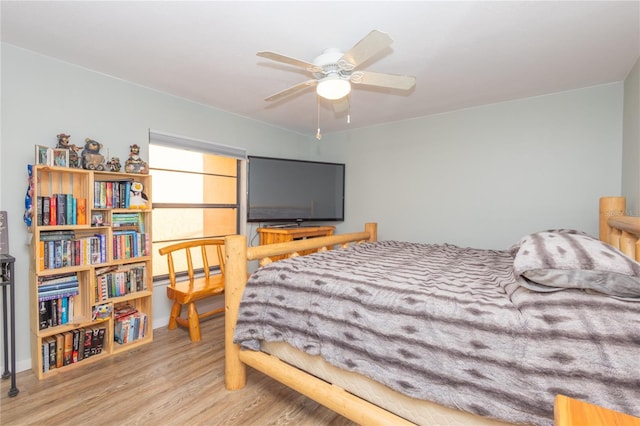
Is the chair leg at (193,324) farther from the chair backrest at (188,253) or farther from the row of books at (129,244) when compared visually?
the row of books at (129,244)

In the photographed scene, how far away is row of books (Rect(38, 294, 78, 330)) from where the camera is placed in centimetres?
203

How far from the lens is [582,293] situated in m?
1.07

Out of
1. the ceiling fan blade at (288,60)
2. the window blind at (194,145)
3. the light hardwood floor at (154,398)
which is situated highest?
the ceiling fan blade at (288,60)

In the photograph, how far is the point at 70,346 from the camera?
215 centimetres

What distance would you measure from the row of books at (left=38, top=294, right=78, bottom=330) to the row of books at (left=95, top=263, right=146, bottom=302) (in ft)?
0.53

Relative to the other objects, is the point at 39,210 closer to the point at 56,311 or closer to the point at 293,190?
the point at 56,311

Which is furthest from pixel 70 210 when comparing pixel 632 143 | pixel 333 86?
pixel 632 143

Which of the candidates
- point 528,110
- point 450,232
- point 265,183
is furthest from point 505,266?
point 265,183

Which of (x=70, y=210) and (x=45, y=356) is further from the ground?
(x=70, y=210)

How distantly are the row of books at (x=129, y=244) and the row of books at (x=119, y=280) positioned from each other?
4.4 inches

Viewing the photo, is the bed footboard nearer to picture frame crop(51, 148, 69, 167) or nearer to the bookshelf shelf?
the bookshelf shelf

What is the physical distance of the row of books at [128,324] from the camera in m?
2.42

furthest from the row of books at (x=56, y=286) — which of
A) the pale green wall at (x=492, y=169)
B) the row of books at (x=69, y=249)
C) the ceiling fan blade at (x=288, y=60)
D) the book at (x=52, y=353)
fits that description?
the pale green wall at (x=492, y=169)

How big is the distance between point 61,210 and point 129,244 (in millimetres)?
524
